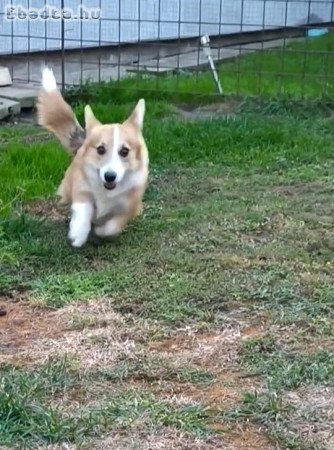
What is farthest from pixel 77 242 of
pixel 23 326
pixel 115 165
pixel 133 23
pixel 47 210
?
pixel 133 23

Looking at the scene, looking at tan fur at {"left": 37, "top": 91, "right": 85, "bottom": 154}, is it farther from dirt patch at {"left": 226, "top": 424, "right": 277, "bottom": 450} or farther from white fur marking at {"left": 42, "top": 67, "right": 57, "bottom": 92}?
dirt patch at {"left": 226, "top": 424, "right": 277, "bottom": 450}

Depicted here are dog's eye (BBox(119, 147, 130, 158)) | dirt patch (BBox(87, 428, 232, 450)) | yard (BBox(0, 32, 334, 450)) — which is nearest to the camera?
dirt patch (BBox(87, 428, 232, 450))

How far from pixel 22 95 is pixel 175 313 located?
442cm

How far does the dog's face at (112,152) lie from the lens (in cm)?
418

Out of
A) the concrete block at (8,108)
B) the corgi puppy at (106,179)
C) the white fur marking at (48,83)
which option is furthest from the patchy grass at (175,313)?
the concrete block at (8,108)

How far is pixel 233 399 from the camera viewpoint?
8.98ft

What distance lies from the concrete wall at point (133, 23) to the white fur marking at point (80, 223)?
14.0 ft

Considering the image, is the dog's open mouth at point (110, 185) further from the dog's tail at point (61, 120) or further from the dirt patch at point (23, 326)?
the dirt patch at point (23, 326)

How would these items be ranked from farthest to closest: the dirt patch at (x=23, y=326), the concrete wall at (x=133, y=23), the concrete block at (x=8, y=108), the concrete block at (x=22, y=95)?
the concrete wall at (x=133, y=23), the concrete block at (x=22, y=95), the concrete block at (x=8, y=108), the dirt patch at (x=23, y=326)

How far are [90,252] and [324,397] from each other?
1.68 meters

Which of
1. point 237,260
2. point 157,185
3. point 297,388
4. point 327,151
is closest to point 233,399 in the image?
point 297,388

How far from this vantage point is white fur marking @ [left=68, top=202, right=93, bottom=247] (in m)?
4.19

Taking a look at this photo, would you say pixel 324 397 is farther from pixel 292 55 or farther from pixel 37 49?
pixel 292 55
